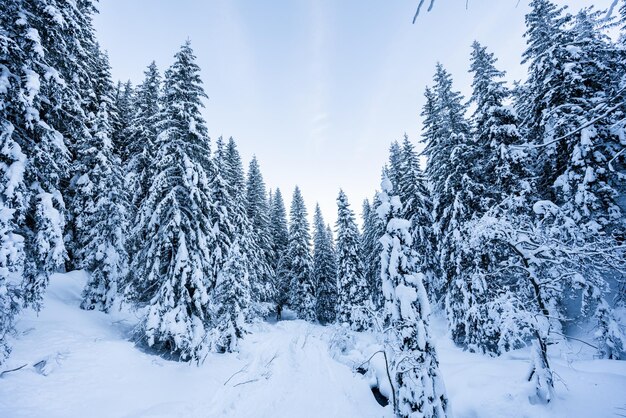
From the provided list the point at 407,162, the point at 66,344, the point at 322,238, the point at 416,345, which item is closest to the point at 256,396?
the point at 416,345

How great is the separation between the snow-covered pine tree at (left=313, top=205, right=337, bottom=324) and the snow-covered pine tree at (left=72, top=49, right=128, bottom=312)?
22.9 m

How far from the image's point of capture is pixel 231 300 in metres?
17.3

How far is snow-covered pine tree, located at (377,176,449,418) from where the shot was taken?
→ 8102 millimetres

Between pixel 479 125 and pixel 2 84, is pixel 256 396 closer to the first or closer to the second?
pixel 2 84

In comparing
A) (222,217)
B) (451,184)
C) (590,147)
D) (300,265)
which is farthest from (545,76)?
(300,265)

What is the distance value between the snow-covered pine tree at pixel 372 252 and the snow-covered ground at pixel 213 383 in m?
11.9

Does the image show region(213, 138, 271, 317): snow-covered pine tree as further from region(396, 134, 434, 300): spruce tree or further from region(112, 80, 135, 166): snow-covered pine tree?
region(396, 134, 434, 300): spruce tree

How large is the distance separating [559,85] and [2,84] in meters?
21.7

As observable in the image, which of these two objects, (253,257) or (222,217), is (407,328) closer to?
(222,217)

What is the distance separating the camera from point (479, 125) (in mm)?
16438

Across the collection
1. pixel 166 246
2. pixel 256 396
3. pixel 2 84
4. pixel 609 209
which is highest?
pixel 2 84

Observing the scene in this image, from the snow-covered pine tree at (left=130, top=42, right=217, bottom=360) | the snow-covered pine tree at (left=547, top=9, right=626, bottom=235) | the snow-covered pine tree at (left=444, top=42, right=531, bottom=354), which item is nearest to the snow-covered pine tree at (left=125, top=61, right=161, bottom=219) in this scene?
the snow-covered pine tree at (left=130, top=42, right=217, bottom=360)

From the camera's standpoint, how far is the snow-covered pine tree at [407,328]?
8.10 meters

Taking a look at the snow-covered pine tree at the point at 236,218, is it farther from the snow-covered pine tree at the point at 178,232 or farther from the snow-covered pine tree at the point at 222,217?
the snow-covered pine tree at the point at 178,232
